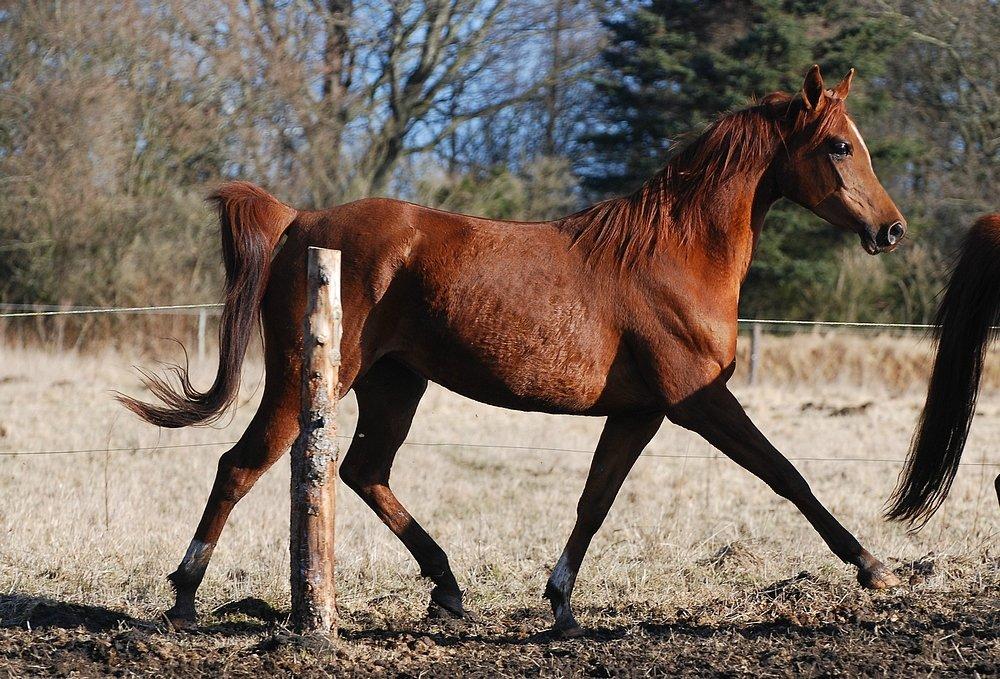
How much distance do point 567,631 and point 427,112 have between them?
18473mm

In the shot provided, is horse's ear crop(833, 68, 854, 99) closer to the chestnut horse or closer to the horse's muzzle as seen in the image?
the chestnut horse

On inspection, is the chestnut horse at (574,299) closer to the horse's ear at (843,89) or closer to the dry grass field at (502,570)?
the horse's ear at (843,89)

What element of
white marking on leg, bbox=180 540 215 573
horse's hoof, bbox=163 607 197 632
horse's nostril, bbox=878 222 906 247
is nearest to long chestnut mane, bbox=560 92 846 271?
horse's nostril, bbox=878 222 906 247

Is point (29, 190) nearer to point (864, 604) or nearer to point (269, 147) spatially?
point (269, 147)

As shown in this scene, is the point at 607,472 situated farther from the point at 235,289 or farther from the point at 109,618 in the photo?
the point at 109,618

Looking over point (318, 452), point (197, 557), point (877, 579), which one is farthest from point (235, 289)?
point (877, 579)

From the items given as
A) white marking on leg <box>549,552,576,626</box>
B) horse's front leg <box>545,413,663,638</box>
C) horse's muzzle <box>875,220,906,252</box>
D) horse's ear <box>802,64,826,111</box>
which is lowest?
white marking on leg <box>549,552,576,626</box>

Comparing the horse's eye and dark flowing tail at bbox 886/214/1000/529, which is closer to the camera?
the horse's eye

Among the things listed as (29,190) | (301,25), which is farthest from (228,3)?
(29,190)

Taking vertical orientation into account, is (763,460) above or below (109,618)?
above

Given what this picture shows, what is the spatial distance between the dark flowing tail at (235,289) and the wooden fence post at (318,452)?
1.63ft

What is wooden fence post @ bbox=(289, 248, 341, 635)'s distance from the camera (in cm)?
421

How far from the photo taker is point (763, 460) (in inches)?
174

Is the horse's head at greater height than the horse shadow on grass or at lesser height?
greater
